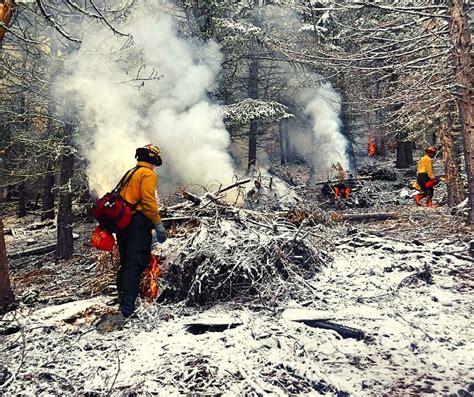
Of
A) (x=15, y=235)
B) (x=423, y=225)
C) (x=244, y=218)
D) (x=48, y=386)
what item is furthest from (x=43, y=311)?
(x=15, y=235)

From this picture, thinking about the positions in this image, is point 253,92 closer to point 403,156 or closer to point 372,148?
point 403,156

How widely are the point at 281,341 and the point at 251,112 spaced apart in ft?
40.0

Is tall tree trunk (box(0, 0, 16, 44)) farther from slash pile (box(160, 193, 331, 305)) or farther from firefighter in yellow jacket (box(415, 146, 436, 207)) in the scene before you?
firefighter in yellow jacket (box(415, 146, 436, 207))

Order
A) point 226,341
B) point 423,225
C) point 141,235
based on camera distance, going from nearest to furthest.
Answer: point 226,341
point 141,235
point 423,225

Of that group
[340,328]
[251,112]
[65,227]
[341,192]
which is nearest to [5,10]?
[340,328]

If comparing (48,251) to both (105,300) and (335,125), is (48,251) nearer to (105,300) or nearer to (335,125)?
(105,300)

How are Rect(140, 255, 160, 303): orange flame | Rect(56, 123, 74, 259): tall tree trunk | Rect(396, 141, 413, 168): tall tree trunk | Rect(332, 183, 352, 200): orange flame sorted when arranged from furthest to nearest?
1. Rect(396, 141, 413, 168): tall tree trunk
2. Rect(332, 183, 352, 200): orange flame
3. Rect(56, 123, 74, 259): tall tree trunk
4. Rect(140, 255, 160, 303): orange flame

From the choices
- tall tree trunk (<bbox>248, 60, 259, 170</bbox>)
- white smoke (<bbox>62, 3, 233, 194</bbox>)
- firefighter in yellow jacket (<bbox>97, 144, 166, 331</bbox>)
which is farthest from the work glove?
tall tree trunk (<bbox>248, 60, 259, 170</bbox>)

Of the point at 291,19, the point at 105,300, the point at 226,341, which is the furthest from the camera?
the point at 291,19

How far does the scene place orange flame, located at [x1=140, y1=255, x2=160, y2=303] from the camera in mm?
4609

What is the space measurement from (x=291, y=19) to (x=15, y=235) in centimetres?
1586

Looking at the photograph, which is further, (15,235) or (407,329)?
(15,235)

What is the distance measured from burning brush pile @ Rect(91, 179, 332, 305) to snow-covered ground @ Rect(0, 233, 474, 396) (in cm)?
22

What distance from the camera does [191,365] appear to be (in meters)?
3.08
